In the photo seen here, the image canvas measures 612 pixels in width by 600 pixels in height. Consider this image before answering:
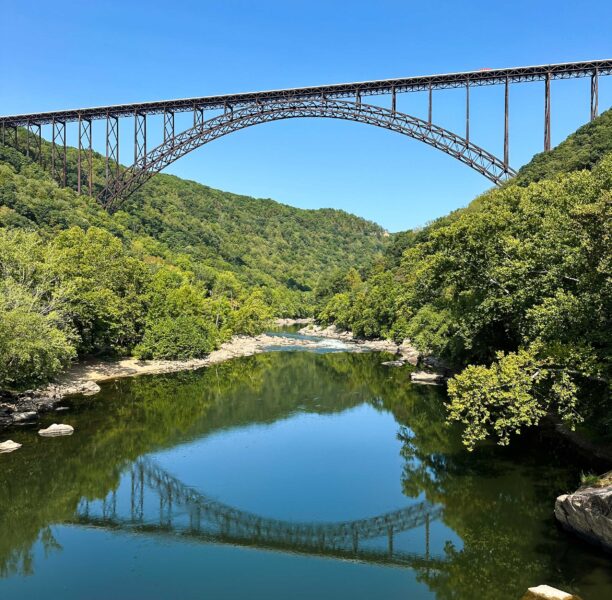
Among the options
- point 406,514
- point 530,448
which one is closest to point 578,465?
point 530,448

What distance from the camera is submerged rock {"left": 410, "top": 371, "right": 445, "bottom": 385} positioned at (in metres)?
30.7

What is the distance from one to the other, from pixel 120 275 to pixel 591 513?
30.4 meters

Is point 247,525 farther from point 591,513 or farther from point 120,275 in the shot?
point 120,275

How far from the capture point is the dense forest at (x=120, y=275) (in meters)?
22.1

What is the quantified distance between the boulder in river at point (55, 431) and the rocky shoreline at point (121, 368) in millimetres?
1574

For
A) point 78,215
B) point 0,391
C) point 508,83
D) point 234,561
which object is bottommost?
point 234,561

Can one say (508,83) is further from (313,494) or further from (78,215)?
(78,215)

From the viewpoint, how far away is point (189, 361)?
3850 cm

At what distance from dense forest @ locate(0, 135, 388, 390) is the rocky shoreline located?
0.85 meters

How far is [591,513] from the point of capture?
35.6 ft

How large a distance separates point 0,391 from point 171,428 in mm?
6935

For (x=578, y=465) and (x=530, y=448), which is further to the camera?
(x=530, y=448)

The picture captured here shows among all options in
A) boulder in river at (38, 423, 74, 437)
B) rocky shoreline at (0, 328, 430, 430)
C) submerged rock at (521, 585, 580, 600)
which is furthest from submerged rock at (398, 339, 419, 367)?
submerged rock at (521, 585, 580, 600)

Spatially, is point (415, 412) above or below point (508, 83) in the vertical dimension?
below
